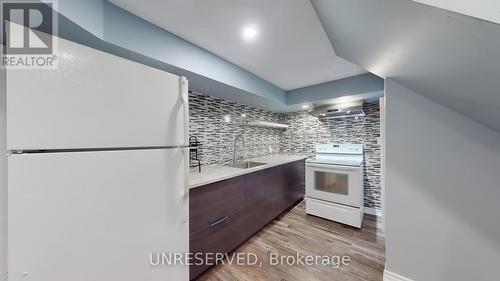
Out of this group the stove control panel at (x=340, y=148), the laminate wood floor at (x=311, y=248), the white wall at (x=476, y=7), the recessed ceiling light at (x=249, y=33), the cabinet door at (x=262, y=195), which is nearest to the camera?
the white wall at (x=476, y=7)

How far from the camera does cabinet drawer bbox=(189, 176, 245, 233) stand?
4.44 ft

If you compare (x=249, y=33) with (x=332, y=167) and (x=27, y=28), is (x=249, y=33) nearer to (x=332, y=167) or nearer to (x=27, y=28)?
(x=27, y=28)

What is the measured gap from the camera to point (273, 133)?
140 inches

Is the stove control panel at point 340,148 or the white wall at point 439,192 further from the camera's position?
the stove control panel at point 340,148

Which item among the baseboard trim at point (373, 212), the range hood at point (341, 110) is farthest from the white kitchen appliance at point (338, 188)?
the range hood at point (341, 110)

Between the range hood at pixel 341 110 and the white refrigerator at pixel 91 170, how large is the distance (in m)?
2.43

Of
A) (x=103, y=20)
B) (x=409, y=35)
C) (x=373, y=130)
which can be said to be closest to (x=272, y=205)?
(x=373, y=130)

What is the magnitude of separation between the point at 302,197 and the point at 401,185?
6.86 ft

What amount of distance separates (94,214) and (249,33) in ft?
4.91

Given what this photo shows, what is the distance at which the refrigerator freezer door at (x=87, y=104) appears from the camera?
0.62 meters

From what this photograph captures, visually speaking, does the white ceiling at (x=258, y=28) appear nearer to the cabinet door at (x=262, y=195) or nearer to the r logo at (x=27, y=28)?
the r logo at (x=27, y=28)

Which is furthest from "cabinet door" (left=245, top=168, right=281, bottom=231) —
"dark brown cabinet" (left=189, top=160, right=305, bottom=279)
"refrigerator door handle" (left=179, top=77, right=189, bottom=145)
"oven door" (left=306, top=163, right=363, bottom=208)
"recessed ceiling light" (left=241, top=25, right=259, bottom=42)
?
"recessed ceiling light" (left=241, top=25, right=259, bottom=42)

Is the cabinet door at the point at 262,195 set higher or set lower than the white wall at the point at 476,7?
lower

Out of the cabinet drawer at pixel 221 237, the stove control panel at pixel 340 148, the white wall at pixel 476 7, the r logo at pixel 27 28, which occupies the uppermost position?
the r logo at pixel 27 28
